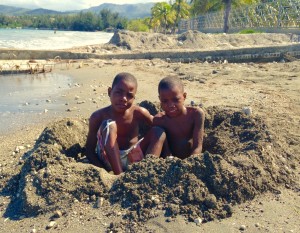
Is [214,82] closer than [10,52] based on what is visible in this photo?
Yes

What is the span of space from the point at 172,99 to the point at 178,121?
34 centimetres

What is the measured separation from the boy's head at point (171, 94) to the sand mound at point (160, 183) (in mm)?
713

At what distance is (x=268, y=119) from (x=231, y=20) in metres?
31.6

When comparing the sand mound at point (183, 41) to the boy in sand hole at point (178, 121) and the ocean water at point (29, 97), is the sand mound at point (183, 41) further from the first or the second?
the boy in sand hole at point (178, 121)

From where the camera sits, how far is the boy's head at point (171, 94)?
3.79 meters

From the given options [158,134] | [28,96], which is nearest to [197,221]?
[158,134]

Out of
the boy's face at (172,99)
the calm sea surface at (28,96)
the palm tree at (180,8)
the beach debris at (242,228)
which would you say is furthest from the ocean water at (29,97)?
the palm tree at (180,8)

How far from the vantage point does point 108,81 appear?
35.0 feet

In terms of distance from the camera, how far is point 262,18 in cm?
3136

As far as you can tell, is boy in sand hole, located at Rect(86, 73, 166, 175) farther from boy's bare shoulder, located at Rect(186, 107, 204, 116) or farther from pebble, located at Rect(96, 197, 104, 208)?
pebble, located at Rect(96, 197, 104, 208)

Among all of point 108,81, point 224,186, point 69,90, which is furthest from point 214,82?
point 224,186

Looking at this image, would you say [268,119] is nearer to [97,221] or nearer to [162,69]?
[97,221]

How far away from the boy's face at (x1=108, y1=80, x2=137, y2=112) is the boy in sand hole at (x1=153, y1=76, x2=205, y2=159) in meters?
0.29

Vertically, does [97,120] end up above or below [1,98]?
above
